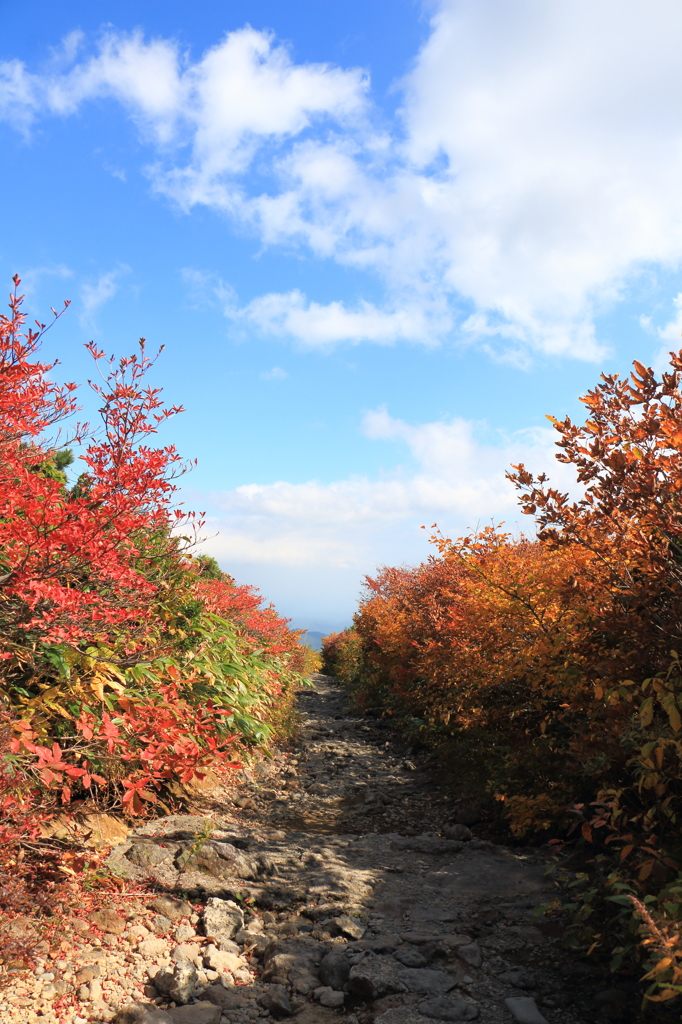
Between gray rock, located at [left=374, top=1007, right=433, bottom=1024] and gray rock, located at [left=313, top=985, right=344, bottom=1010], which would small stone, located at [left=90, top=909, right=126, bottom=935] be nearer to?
gray rock, located at [left=313, top=985, right=344, bottom=1010]

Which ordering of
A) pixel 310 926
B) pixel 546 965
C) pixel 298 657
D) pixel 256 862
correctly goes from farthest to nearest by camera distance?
1. pixel 298 657
2. pixel 256 862
3. pixel 310 926
4. pixel 546 965

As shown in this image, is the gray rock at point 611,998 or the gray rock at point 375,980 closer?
the gray rock at point 611,998

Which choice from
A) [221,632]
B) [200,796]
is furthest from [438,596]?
[200,796]

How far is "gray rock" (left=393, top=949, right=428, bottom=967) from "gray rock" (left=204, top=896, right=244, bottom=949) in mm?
914

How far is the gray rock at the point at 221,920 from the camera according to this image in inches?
134

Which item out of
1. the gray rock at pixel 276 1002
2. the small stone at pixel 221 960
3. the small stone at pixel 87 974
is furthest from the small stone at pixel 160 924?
the gray rock at pixel 276 1002

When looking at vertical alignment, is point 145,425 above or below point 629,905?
above

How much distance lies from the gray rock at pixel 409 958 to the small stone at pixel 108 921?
1.44m

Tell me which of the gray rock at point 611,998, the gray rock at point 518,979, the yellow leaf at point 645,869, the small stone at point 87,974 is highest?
the yellow leaf at point 645,869

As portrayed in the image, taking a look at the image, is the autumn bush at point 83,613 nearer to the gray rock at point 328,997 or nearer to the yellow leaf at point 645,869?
the gray rock at point 328,997

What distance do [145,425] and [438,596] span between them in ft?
28.6

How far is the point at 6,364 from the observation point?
328 centimetres

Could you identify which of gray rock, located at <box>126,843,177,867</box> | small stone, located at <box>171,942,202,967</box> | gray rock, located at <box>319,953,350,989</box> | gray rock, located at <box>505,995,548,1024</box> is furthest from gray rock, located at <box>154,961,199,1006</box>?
gray rock, located at <box>505,995,548,1024</box>

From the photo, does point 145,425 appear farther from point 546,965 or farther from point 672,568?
point 546,965
